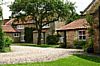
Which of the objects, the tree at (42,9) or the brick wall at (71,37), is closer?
the brick wall at (71,37)

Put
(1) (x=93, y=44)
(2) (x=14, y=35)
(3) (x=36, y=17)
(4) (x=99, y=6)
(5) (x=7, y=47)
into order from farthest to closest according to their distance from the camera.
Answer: (2) (x=14, y=35)
(3) (x=36, y=17)
(5) (x=7, y=47)
(1) (x=93, y=44)
(4) (x=99, y=6)

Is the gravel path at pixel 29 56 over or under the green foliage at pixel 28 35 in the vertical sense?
under

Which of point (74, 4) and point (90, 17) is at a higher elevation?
point (74, 4)

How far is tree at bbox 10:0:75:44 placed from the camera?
62.2m

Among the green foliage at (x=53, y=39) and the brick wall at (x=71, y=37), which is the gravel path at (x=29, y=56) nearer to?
the brick wall at (x=71, y=37)

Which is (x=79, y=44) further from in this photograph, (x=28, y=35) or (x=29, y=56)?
(x=28, y=35)

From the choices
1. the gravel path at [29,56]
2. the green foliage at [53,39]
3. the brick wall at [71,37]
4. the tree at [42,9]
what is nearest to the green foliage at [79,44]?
the brick wall at [71,37]

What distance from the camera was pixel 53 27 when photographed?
2886 inches

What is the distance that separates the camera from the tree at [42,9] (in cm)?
6216

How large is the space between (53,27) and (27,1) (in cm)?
1294

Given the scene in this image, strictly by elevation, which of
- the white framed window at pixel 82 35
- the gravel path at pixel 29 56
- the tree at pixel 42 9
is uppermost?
the tree at pixel 42 9

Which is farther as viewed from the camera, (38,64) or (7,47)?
(7,47)

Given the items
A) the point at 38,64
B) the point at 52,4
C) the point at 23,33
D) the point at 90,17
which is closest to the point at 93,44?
the point at 90,17

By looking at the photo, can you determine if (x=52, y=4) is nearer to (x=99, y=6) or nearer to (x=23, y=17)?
(x=23, y=17)
